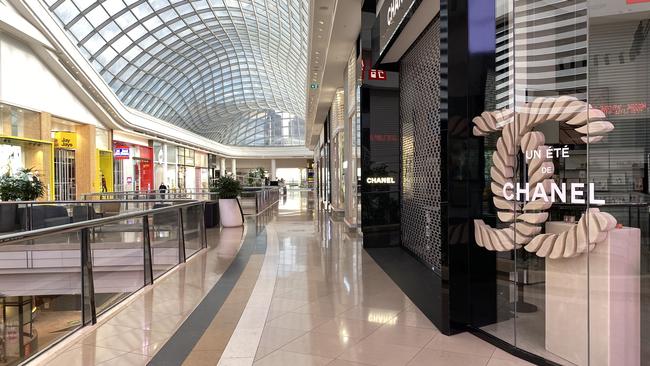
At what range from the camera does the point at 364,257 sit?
791cm

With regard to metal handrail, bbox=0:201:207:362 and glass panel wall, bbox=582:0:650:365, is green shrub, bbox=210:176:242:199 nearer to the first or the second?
metal handrail, bbox=0:201:207:362

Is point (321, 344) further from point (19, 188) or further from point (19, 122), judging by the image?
point (19, 122)

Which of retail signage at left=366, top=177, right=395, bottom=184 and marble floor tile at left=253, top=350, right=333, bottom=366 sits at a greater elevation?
retail signage at left=366, top=177, right=395, bottom=184

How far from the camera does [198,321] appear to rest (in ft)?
14.0

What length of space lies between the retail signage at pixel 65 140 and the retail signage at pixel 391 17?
18872 mm

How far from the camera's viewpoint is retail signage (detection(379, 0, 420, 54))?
16.0 feet

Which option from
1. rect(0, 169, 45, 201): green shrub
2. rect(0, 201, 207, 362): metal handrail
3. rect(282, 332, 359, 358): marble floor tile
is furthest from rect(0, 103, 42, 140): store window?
rect(282, 332, 359, 358): marble floor tile

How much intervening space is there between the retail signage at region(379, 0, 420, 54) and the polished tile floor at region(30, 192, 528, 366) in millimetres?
3174

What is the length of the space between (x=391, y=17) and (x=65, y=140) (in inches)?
778

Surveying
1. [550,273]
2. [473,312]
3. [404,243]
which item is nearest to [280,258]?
[404,243]

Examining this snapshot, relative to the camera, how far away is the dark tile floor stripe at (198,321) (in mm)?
3363

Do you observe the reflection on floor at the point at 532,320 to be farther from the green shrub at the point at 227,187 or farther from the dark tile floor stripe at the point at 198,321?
the green shrub at the point at 227,187

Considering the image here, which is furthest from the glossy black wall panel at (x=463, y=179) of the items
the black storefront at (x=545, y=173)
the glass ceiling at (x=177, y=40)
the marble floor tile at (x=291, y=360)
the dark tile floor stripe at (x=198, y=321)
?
the glass ceiling at (x=177, y=40)

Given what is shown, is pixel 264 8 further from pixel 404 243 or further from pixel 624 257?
pixel 624 257
